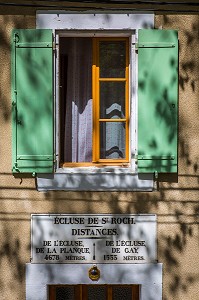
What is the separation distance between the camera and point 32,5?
752 centimetres

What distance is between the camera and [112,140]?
7801mm

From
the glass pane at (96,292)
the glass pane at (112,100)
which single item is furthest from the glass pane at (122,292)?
the glass pane at (112,100)

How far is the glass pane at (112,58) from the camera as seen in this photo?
7738mm

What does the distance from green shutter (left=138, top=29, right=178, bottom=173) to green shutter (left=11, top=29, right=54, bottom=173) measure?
0.99 m

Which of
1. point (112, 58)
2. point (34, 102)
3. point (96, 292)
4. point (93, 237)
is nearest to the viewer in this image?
point (34, 102)

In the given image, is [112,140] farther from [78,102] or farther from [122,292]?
[122,292]

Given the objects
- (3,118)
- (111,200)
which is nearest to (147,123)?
(111,200)

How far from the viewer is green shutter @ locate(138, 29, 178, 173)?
750 cm

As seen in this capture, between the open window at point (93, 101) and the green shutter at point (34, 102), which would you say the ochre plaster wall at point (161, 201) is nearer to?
the green shutter at point (34, 102)

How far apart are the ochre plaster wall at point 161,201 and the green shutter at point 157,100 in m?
0.13

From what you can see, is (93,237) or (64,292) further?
(64,292)

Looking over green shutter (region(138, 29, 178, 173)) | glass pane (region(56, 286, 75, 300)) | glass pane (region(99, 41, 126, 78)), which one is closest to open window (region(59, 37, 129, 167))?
glass pane (region(99, 41, 126, 78))

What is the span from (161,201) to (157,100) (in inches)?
44.0

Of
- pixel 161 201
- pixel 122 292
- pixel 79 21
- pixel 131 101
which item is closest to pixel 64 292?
pixel 122 292
